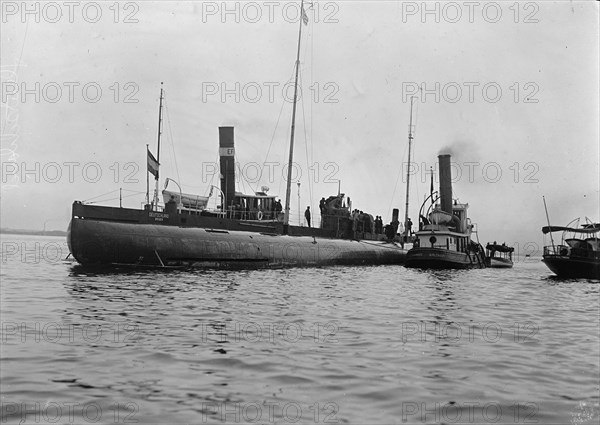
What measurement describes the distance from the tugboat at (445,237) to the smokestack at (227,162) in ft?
44.4

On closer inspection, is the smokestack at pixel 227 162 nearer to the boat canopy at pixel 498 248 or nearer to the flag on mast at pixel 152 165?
the flag on mast at pixel 152 165

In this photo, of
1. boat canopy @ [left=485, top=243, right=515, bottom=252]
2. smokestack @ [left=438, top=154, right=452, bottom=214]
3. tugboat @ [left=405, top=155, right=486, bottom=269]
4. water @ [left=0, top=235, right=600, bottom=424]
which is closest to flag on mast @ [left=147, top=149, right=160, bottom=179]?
water @ [left=0, top=235, right=600, bottom=424]

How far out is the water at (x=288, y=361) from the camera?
6.55 meters

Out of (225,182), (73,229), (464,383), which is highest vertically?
(225,182)

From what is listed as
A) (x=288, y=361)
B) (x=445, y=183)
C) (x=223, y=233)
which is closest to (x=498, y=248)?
(x=445, y=183)

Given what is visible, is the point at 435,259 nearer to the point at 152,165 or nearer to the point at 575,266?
the point at 575,266

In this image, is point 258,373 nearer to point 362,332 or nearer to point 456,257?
point 362,332

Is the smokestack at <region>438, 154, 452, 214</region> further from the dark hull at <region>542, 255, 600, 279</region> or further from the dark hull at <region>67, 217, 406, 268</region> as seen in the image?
the dark hull at <region>67, 217, 406, 268</region>

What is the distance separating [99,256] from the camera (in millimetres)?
26906

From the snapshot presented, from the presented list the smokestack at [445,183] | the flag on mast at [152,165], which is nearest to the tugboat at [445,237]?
the smokestack at [445,183]

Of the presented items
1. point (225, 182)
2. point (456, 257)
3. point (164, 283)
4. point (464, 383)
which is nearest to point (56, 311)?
point (164, 283)

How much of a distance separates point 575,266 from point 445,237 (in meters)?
9.08

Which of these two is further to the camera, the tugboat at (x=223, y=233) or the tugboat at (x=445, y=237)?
the tugboat at (x=445, y=237)

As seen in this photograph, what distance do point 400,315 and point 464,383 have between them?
22.2ft
